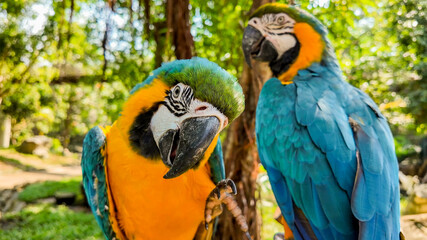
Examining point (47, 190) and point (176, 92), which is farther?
point (47, 190)

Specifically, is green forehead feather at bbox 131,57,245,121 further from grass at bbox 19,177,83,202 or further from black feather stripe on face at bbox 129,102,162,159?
grass at bbox 19,177,83,202

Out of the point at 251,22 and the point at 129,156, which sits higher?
the point at 251,22

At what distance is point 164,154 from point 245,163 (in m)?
1.32

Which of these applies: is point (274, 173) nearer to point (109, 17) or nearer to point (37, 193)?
point (109, 17)

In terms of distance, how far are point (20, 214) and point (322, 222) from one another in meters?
5.95

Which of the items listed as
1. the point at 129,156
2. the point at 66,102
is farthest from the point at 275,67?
the point at 66,102

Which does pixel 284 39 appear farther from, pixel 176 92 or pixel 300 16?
pixel 176 92

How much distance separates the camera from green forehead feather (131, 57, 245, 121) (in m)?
1.12

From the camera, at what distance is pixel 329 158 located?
4.75ft

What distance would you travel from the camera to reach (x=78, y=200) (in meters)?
6.89

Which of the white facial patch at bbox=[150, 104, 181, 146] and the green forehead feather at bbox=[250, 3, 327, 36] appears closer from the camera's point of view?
the white facial patch at bbox=[150, 104, 181, 146]

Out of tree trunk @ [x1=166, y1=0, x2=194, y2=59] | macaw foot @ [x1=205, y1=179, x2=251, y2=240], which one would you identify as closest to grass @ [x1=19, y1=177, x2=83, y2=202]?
tree trunk @ [x1=166, y1=0, x2=194, y2=59]

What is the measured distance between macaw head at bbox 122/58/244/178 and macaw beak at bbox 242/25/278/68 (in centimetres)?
102

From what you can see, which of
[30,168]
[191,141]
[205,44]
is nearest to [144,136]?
[191,141]
